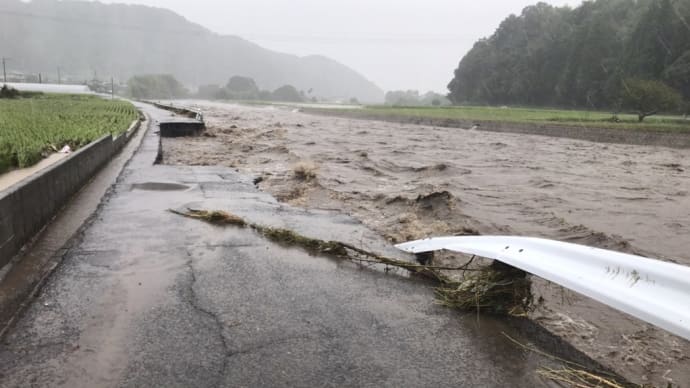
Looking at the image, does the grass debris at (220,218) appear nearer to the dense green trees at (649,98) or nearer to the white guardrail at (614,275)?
the white guardrail at (614,275)

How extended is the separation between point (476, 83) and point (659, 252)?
288ft

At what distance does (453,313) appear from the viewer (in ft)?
11.7

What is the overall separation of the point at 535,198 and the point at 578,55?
205 ft

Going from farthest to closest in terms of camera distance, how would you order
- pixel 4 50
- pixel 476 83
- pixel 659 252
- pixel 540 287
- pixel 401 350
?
pixel 4 50
pixel 476 83
pixel 659 252
pixel 540 287
pixel 401 350

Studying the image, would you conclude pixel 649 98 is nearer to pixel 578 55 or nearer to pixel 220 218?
pixel 220 218

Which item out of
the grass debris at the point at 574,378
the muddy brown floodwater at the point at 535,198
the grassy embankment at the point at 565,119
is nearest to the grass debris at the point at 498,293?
the muddy brown floodwater at the point at 535,198

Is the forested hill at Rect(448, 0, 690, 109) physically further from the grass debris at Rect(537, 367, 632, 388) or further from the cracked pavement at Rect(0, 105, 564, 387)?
the grass debris at Rect(537, 367, 632, 388)

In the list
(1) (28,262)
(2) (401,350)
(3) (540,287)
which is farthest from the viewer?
(3) (540,287)

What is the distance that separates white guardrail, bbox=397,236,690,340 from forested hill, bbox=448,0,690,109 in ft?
168

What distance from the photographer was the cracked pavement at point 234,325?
2623 mm

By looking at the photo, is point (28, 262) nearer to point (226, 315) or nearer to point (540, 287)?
point (226, 315)

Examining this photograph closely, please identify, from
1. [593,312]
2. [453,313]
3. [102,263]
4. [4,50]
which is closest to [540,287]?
[593,312]

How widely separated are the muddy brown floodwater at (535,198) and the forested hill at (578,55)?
40.9m

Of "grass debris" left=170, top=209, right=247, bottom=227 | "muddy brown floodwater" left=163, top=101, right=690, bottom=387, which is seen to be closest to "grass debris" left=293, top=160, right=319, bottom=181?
"muddy brown floodwater" left=163, top=101, right=690, bottom=387
